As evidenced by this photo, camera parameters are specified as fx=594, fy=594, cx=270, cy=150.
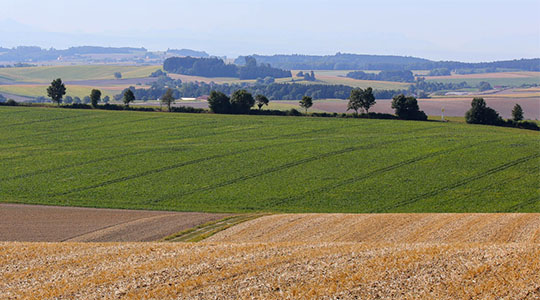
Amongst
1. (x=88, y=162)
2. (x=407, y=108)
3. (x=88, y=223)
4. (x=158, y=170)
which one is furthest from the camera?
(x=407, y=108)

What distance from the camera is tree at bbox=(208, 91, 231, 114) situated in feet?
398

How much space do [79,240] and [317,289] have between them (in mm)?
23248

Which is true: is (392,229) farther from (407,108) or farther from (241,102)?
(241,102)

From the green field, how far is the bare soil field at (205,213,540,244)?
8.32 m

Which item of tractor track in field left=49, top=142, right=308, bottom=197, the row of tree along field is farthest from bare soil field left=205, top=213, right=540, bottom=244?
the row of tree along field

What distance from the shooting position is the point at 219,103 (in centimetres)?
12169

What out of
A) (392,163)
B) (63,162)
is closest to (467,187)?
(392,163)

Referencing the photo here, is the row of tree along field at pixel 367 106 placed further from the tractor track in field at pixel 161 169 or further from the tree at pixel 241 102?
the tractor track in field at pixel 161 169

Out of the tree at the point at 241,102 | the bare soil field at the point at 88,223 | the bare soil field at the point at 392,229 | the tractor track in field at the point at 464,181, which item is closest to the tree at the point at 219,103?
the tree at the point at 241,102

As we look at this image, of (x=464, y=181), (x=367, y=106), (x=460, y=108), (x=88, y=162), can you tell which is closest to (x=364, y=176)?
(x=464, y=181)

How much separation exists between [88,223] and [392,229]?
23.1m

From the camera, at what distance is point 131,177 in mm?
63000

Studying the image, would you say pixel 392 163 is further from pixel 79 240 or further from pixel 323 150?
pixel 79 240

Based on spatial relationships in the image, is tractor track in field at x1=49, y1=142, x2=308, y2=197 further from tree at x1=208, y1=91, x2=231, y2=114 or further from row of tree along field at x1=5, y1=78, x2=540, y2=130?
tree at x1=208, y1=91, x2=231, y2=114
